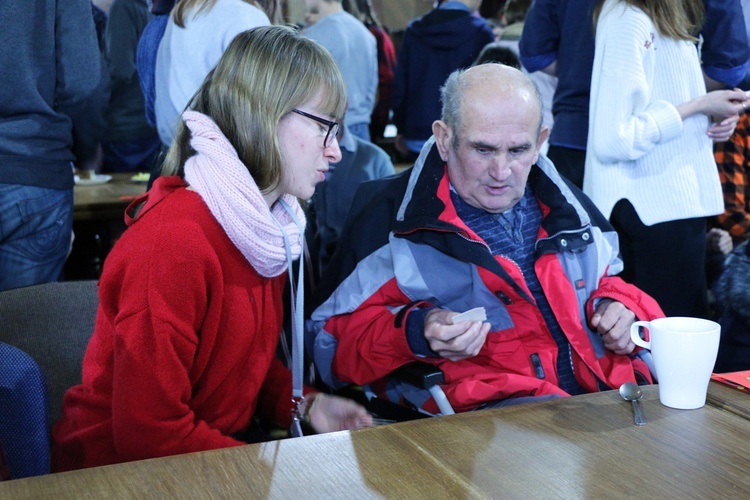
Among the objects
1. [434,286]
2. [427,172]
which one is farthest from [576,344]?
[427,172]

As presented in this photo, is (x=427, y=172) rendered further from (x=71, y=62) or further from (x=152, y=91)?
(x=152, y=91)

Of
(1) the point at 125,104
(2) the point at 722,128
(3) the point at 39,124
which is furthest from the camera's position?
(1) the point at 125,104

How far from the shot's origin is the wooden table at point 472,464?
43.5 inches

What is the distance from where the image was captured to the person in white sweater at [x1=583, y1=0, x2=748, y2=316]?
243 centimetres

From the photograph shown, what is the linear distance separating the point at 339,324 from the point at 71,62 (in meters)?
1.13

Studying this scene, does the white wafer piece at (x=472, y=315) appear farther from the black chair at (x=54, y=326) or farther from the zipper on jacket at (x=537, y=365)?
the black chair at (x=54, y=326)

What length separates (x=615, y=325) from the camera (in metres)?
1.88

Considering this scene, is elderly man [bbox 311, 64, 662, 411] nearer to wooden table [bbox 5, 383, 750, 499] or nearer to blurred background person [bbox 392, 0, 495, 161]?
wooden table [bbox 5, 383, 750, 499]

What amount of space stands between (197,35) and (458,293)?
127 centimetres

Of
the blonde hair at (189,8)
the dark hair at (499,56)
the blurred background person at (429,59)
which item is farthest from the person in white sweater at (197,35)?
the blurred background person at (429,59)

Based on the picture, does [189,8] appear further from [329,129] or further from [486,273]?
[486,273]

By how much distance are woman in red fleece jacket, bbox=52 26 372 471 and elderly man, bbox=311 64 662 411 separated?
23cm

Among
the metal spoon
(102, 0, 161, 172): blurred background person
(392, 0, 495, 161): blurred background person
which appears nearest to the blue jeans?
the metal spoon

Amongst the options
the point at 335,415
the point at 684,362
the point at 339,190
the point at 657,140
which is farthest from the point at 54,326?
the point at 657,140
